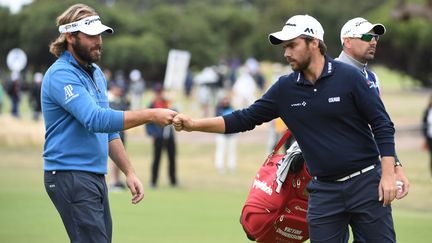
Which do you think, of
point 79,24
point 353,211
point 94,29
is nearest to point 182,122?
point 94,29

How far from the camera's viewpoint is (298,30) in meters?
7.48

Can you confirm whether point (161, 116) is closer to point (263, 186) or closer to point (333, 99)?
Answer: point (333, 99)

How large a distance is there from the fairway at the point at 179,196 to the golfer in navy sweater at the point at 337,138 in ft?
18.4

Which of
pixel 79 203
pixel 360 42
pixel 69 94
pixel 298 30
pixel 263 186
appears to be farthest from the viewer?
pixel 360 42

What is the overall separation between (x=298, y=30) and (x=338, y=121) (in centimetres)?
79

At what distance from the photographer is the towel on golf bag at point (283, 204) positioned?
836 cm

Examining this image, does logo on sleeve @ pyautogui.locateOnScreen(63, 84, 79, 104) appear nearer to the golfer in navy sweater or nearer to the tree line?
the golfer in navy sweater

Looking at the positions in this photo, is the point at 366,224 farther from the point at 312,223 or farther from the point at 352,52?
the point at 352,52

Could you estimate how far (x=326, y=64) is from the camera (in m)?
7.50

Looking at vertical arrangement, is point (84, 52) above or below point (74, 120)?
above

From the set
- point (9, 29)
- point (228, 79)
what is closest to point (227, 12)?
point (9, 29)

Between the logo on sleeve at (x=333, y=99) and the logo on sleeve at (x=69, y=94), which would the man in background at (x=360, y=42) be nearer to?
the logo on sleeve at (x=333, y=99)

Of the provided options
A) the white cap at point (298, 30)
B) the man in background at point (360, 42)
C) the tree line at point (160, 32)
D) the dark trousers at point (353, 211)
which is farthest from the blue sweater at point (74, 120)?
the tree line at point (160, 32)

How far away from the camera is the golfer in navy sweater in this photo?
7305 millimetres
